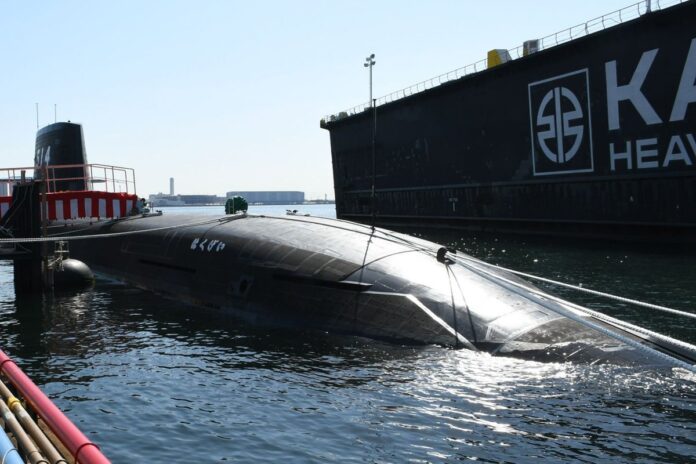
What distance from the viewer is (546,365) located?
11102 millimetres

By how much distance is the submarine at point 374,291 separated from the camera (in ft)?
37.8

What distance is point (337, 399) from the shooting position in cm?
1029

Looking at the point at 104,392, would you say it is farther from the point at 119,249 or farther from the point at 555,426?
the point at 119,249

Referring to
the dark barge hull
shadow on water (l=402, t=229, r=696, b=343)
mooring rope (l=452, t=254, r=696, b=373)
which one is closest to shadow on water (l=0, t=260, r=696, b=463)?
mooring rope (l=452, t=254, r=696, b=373)

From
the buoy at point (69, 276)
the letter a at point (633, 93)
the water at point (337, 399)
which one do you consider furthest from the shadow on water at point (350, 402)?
the letter a at point (633, 93)

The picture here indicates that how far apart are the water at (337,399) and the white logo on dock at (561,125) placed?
24.6 m

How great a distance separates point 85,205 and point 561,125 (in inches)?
1163

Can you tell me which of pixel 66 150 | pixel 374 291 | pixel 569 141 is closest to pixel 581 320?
pixel 374 291

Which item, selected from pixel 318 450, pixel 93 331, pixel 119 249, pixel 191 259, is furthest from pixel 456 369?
pixel 119 249

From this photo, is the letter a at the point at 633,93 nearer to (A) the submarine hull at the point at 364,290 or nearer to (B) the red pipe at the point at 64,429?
(A) the submarine hull at the point at 364,290

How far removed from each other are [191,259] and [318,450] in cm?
1309

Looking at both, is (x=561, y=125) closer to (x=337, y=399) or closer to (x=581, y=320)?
(x=581, y=320)

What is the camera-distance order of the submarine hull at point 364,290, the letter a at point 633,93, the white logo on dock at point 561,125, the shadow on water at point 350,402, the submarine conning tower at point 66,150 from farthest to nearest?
the white logo on dock at point 561,125 < the submarine conning tower at point 66,150 < the letter a at point 633,93 < the submarine hull at point 364,290 < the shadow on water at point 350,402

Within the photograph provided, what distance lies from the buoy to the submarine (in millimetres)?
2538
